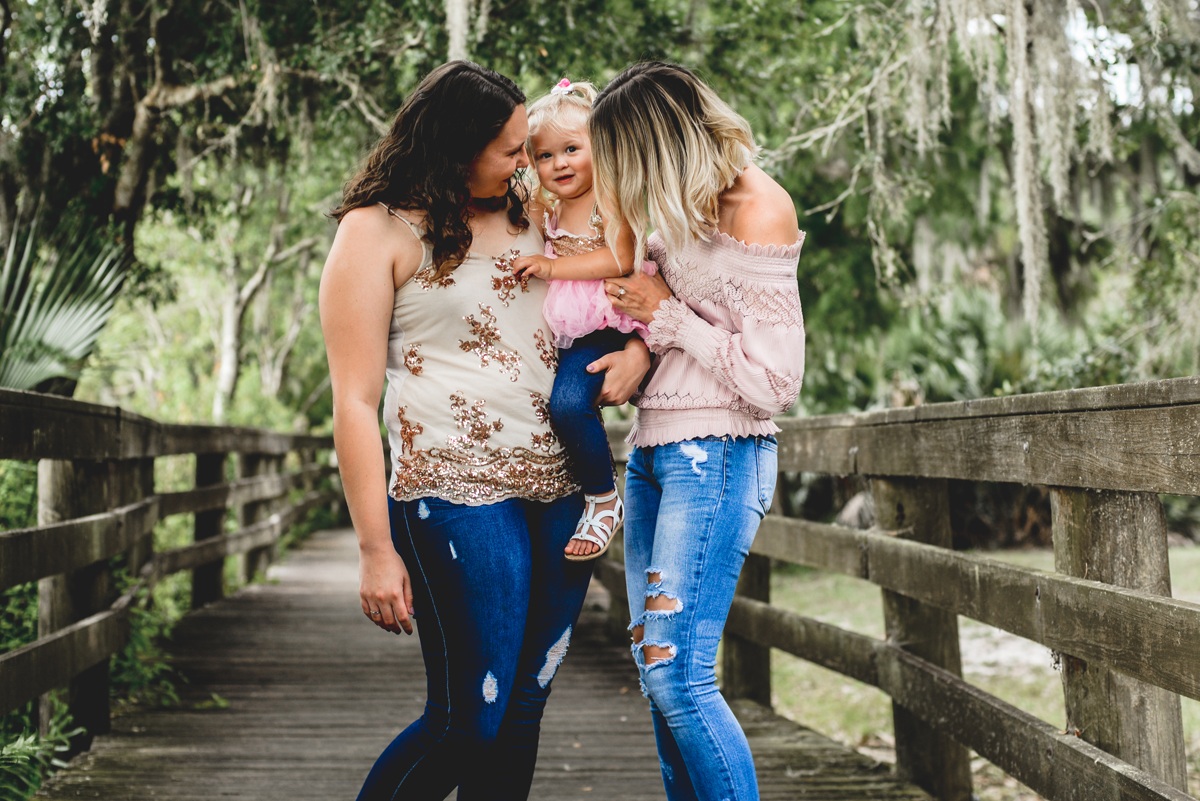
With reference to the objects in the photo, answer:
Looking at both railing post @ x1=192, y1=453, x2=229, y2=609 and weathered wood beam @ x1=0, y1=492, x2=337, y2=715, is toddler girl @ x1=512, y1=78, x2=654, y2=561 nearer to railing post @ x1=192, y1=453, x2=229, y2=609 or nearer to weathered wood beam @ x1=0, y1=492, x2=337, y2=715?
weathered wood beam @ x1=0, y1=492, x2=337, y2=715

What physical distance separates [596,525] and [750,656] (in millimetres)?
2463

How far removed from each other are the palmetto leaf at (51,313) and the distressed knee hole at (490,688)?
2899 millimetres

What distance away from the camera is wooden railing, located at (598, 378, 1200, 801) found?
76.9 inches

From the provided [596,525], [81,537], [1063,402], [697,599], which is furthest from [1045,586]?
[81,537]

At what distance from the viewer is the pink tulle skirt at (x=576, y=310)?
2033 millimetres

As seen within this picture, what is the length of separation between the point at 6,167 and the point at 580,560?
5.56m

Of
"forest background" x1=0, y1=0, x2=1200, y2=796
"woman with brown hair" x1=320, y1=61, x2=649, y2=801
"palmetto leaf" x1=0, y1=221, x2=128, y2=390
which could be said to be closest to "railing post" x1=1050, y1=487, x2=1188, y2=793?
"woman with brown hair" x1=320, y1=61, x2=649, y2=801

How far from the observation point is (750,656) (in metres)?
4.26

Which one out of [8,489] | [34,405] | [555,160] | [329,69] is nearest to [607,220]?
[555,160]

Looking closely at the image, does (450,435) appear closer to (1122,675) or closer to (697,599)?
(697,599)

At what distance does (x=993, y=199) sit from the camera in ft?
28.8

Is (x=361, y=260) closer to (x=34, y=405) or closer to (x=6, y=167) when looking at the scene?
(x=34, y=405)

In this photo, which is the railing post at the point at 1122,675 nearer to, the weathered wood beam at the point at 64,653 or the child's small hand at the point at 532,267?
the child's small hand at the point at 532,267

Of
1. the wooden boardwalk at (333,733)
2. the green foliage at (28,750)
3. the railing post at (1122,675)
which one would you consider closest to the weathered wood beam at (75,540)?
the green foliage at (28,750)
